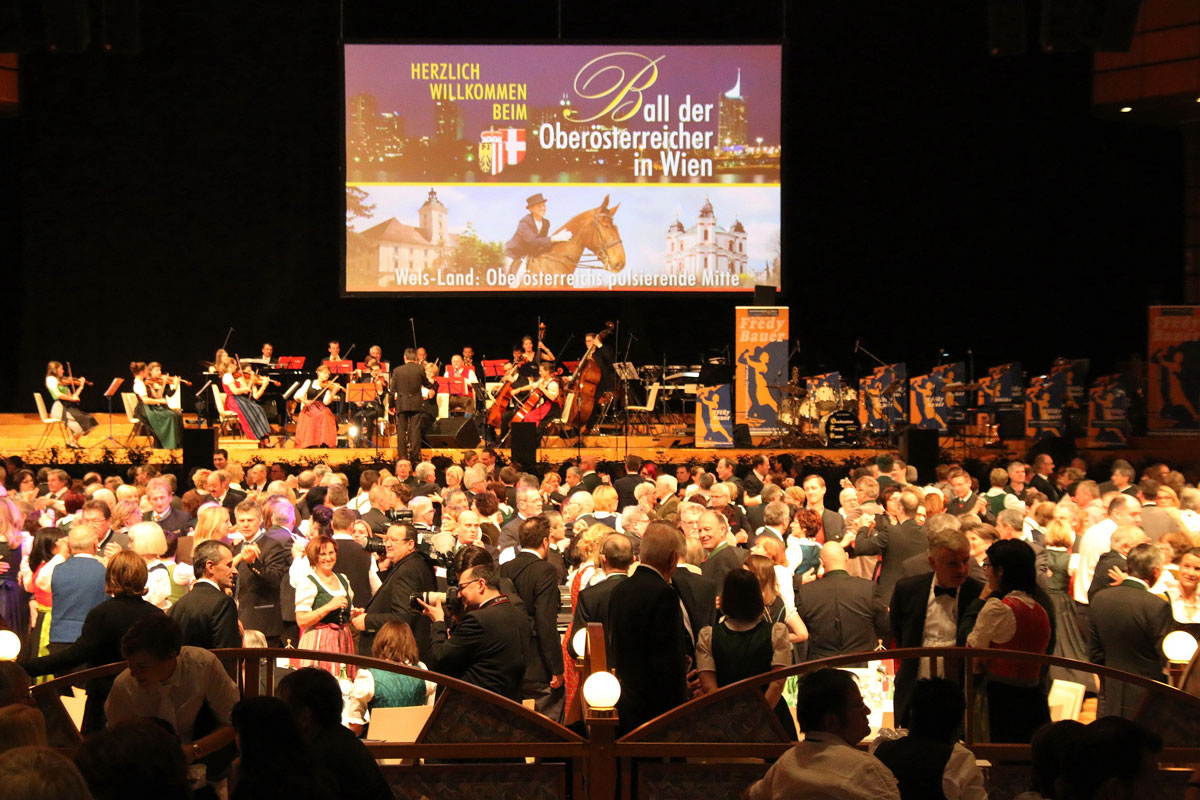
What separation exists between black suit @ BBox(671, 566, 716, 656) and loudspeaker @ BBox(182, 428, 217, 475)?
7.72 meters

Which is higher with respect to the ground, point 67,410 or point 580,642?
point 67,410

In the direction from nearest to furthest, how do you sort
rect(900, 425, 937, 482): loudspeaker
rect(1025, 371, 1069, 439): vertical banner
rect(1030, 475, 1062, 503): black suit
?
rect(1030, 475, 1062, 503): black suit
rect(900, 425, 937, 482): loudspeaker
rect(1025, 371, 1069, 439): vertical banner

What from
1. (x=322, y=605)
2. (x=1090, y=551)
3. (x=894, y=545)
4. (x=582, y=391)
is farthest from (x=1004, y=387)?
(x=322, y=605)

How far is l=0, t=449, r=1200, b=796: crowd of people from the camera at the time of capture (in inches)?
162

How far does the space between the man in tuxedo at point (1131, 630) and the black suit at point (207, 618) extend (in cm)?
361

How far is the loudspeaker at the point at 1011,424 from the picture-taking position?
15133mm

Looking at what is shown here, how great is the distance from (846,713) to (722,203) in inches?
565

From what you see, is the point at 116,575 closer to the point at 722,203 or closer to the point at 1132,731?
the point at 1132,731

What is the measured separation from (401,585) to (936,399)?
35.9 ft

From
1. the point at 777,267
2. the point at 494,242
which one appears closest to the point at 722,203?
the point at 777,267

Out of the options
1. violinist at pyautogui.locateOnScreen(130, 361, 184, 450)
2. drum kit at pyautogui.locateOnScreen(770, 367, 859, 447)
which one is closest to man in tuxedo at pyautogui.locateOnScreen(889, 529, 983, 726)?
drum kit at pyautogui.locateOnScreen(770, 367, 859, 447)

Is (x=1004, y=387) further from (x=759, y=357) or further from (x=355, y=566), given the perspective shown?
(x=355, y=566)

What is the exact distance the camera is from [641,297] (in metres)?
18.2

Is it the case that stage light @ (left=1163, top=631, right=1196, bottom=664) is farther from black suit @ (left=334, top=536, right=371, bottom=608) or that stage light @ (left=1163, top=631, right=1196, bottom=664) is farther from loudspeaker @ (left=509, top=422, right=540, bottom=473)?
loudspeaker @ (left=509, top=422, right=540, bottom=473)
